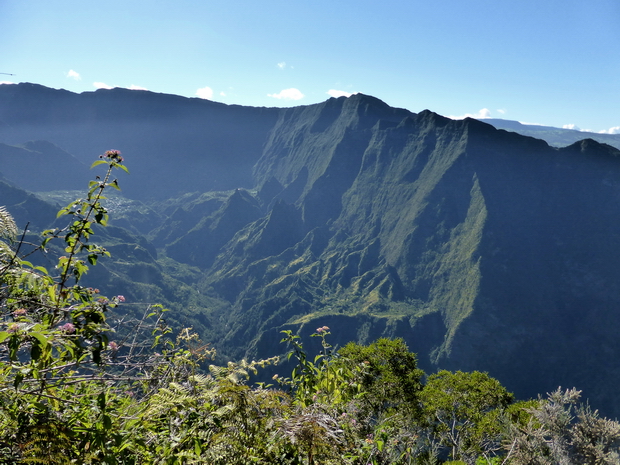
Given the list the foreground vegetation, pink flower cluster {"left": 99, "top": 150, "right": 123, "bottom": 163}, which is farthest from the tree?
pink flower cluster {"left": 99, "top": 150, "right": 123, "bottom": 163}

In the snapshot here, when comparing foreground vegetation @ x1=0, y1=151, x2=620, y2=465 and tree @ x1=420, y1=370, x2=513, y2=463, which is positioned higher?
foreground vegetation @ x1=0, y1=151, x2=620, y2=465

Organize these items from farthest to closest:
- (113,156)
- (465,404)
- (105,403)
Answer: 1. (465,404)
2. (113,156)
3. (105,403)

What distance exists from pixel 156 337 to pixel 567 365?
216 meters

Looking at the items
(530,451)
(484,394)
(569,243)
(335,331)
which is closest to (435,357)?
(335,331)

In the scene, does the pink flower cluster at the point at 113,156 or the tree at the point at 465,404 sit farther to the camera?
the tree at the point at 465,404

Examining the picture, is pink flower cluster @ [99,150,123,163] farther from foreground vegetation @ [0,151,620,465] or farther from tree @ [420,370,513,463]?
tree @ [420,370,513,463]

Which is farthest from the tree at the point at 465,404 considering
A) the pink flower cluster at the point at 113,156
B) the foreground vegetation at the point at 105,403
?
the pink flower cluster at the point at 113,156

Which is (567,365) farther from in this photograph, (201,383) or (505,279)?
(201,383)

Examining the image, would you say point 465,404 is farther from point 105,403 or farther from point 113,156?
point 113,156

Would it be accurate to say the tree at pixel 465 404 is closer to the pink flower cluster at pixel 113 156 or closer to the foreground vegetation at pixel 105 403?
the foreground vegetation at pixel 105 403

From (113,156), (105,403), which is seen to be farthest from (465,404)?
(113,156)

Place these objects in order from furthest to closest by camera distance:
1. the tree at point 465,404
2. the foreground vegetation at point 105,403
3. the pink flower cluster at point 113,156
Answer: the tree at point 465,404 < the pink flower cluster at point 113,156 < the foreground vegetation at point 105,403

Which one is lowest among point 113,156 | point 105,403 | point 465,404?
point 465,404

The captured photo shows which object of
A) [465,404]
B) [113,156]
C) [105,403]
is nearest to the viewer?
[105,403]
